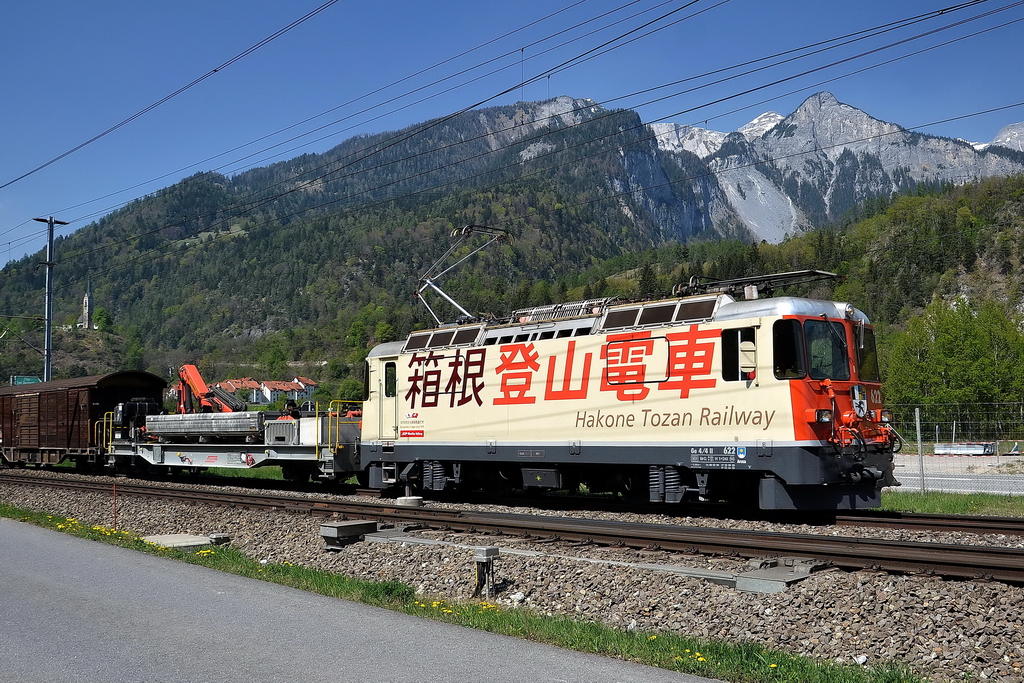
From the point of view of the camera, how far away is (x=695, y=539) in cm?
1155

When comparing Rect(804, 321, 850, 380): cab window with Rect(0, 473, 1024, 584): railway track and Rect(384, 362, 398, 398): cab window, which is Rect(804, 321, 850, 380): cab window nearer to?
Rect(0, 473, 1024, 584): railway track

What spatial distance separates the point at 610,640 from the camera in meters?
7.50

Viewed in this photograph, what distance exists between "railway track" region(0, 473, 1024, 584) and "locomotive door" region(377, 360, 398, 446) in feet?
8.68

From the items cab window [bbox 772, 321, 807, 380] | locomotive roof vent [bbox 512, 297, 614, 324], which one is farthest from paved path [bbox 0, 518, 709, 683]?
locomotive roof vent [bbox 512, 297, 614, 324]

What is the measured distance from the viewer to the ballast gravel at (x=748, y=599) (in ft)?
24.4

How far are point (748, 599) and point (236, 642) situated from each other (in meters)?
5.00

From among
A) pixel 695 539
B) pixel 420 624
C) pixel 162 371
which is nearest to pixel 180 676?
pixel 420 624

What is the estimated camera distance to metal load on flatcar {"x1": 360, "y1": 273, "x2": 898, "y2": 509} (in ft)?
44.9

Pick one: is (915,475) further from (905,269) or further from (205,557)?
(905,269)

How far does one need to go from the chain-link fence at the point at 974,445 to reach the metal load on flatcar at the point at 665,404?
29.8ft

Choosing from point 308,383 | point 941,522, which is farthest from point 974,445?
point 308,383

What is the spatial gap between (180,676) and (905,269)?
117m

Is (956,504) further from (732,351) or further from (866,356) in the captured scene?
(732,351)

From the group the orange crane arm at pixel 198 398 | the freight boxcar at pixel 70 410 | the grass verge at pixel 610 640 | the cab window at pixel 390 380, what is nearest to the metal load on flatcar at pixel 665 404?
the cab window at pixel 390 380
